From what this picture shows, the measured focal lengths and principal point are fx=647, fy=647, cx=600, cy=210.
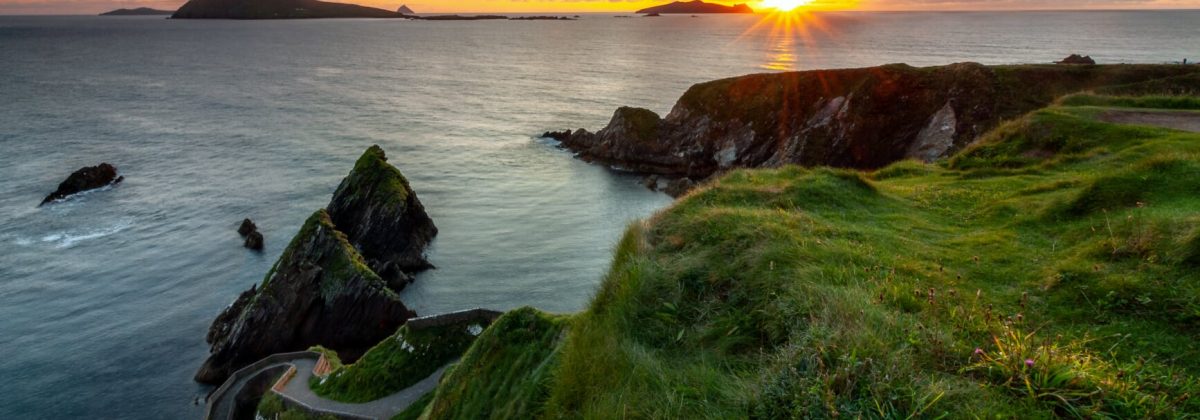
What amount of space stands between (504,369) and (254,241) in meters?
41.2

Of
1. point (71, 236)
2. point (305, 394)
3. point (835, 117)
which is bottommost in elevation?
point (305, 394)

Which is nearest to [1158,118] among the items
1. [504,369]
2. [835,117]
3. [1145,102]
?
[1145,102]

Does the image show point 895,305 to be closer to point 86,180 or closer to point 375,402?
point 375,402

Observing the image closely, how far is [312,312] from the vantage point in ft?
113

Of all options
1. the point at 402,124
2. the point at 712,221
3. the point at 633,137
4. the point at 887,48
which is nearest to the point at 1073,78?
the point at 633,137

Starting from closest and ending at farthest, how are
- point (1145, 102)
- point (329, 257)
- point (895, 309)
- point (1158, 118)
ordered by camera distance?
point (895, 309)
point (1158, 118)
point (1145, 102)
point (329, 257)

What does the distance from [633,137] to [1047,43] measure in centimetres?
18386

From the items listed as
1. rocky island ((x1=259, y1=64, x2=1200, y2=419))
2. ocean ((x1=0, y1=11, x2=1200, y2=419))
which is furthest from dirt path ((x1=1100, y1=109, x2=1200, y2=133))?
ocean ((x1=0, y1=11, x2=1200, y2=419))

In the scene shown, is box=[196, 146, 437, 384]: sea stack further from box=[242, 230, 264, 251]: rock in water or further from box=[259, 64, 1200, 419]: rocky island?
box=[259, 64, 1200, 419]: rocky island

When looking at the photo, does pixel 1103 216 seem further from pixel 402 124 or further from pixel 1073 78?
pixel 402 124

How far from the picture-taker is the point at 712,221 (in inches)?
490

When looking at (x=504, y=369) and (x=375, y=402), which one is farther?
(x=375, y=402)

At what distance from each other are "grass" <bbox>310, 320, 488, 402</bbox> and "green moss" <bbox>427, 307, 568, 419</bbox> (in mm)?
10263

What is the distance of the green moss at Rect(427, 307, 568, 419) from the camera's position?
1112 centimetres
